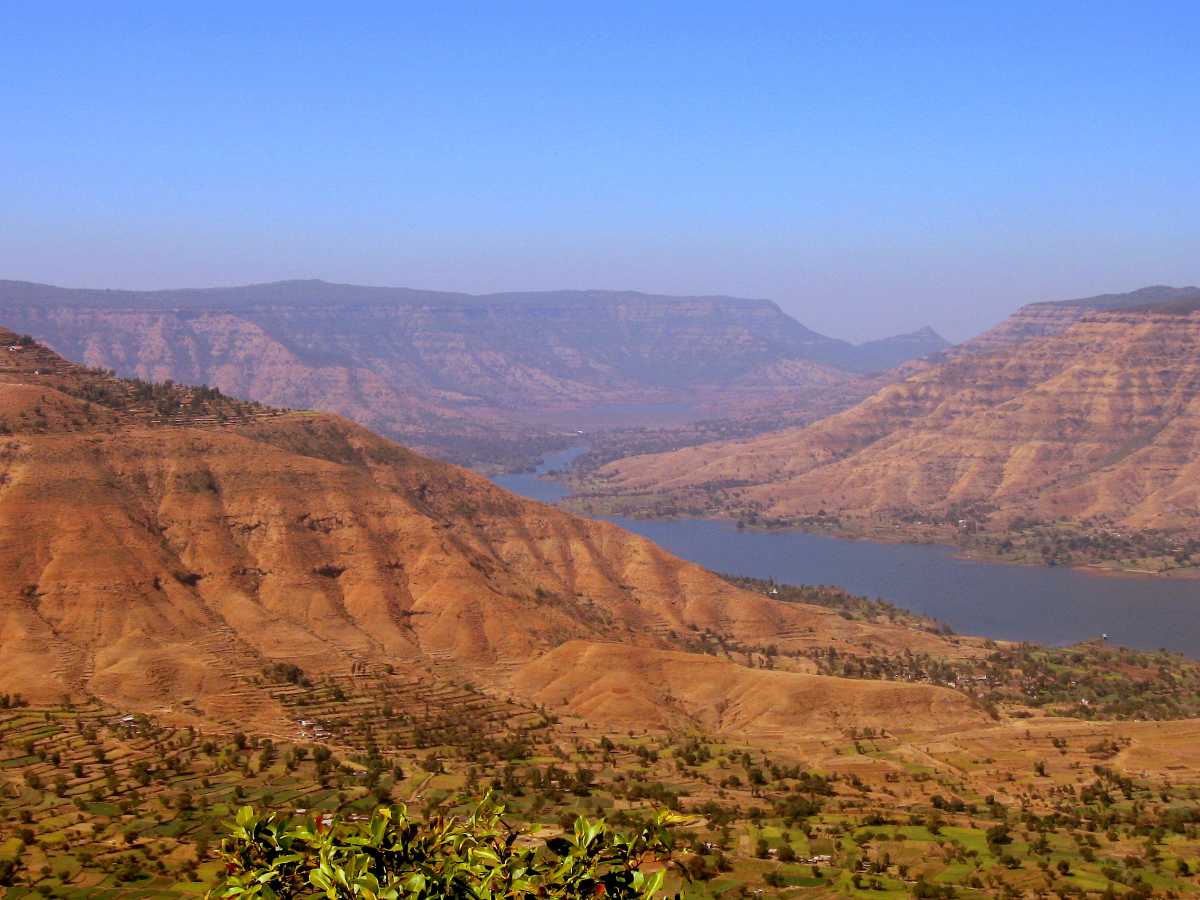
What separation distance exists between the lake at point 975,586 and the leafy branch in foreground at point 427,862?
334 feet

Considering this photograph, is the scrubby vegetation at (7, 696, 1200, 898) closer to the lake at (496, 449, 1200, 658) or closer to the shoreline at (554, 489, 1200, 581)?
the lake at (496, 449, 1200, 658)

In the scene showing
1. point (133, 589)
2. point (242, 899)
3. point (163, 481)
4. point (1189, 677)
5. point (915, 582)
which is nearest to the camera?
point (242, 899)

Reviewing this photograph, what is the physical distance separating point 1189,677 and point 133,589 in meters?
66.1

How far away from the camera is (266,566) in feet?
252

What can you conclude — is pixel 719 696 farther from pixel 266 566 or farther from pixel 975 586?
pixel 975 586

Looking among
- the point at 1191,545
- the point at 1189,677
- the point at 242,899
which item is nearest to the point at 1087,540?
the point at 1191,545

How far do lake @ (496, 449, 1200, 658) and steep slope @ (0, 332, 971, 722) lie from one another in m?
24.4

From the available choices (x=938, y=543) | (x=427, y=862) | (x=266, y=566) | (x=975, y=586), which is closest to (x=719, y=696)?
(x=266, y=566)

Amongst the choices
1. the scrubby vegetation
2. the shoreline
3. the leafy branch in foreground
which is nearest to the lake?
the shoreline

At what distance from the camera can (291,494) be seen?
266ft

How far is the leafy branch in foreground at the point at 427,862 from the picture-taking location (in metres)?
13.9

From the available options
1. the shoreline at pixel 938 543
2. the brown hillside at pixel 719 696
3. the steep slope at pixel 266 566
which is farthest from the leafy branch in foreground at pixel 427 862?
the shoreline at pixel 938 543

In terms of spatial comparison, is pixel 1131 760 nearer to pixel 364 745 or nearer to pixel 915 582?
pixel 364 745

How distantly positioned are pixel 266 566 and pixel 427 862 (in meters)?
64.1
